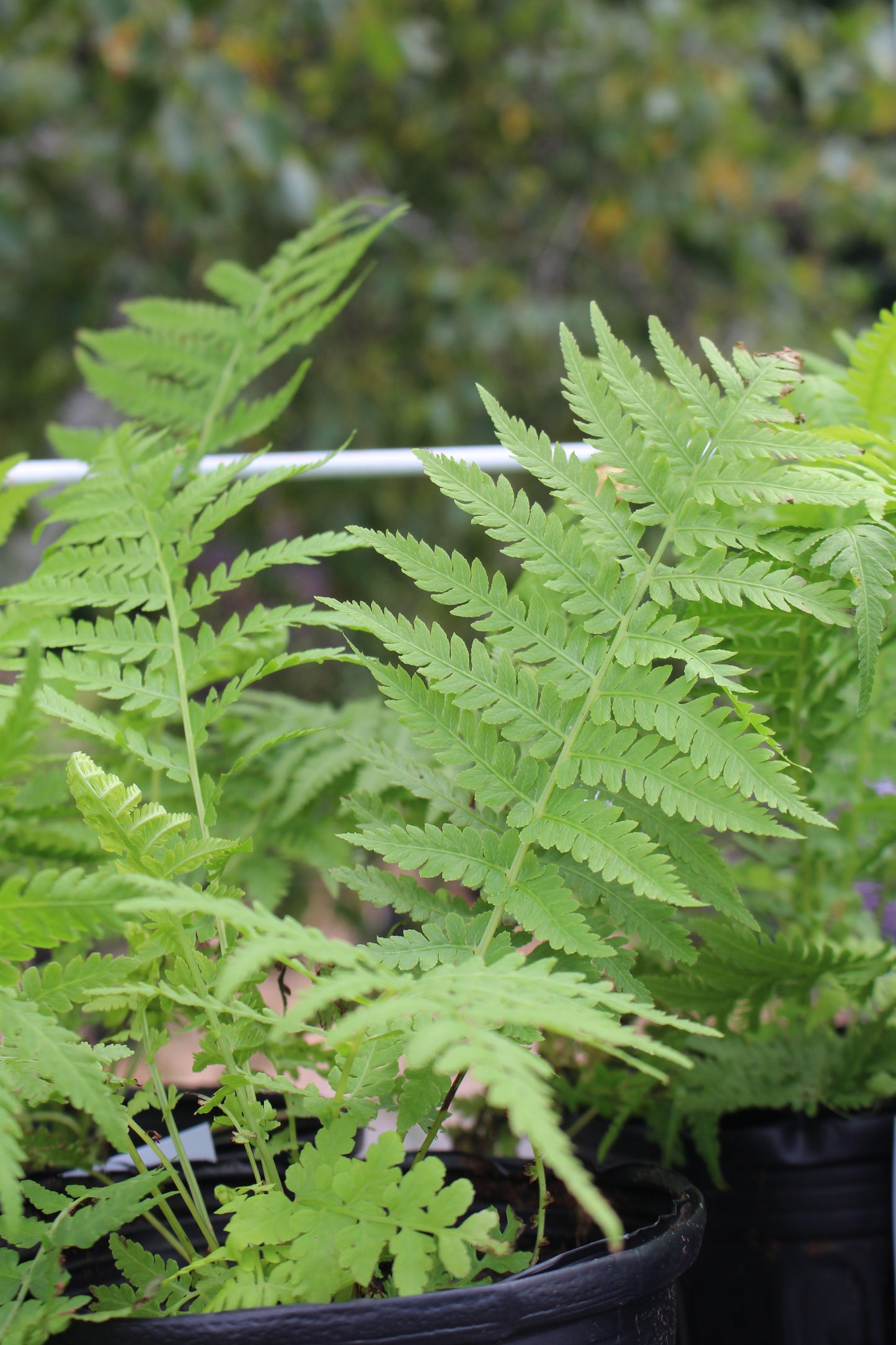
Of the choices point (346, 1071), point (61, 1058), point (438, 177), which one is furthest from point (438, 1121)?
point (438, 177)

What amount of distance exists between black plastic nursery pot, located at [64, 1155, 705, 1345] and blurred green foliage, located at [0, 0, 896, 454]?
7.03 feet

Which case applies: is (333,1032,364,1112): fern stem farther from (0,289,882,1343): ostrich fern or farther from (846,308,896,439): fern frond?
(846,308,896,439): fern frond

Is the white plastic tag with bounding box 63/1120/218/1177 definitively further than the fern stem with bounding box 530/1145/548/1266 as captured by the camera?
Yes

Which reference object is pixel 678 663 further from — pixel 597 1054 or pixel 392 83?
pixel 392 83

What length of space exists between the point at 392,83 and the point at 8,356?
3.92ft

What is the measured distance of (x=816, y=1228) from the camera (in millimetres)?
626

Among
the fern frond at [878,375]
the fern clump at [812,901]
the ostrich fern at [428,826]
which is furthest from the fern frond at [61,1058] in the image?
the fern frond at [878,375]

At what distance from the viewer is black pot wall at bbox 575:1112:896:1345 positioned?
62 cm

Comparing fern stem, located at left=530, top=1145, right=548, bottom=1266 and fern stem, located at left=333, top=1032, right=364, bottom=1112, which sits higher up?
fern stem, located at left=333, top=1032, right=364, bottom=1112

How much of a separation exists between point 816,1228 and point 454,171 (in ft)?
9.92

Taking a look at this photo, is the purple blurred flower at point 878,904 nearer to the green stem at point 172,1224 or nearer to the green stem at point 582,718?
the green stem at point 582,718

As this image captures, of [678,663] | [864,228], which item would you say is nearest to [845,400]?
[678,663]

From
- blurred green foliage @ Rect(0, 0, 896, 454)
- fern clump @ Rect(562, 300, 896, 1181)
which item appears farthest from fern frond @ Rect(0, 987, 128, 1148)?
blurred green foliage @ Rect(0, 0, 896, 454)

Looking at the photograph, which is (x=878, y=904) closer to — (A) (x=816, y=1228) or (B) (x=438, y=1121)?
(A) (x=816, y=1228)
